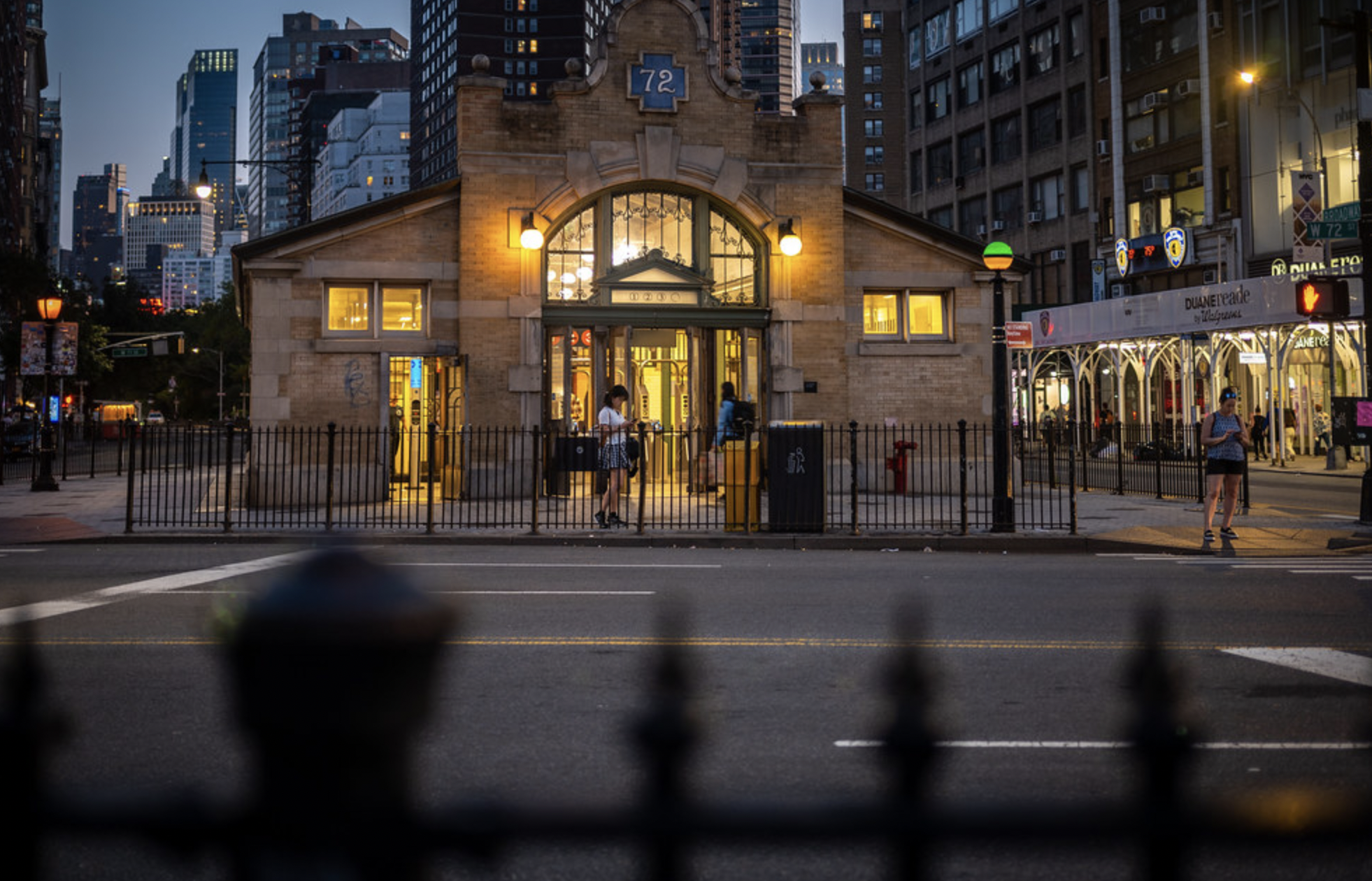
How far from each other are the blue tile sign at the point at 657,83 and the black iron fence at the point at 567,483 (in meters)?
6.52

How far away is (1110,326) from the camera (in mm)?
41000

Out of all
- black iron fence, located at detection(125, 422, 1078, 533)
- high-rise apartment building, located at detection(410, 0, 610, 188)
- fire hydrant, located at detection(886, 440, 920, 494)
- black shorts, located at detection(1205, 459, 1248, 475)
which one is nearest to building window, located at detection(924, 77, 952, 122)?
black iron fence, located at detection(125, 422, 1078, 533)

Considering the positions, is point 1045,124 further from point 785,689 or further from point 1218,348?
point 785,689

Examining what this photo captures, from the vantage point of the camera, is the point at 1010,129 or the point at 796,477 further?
the point at 1010,129

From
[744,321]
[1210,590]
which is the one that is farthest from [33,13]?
[1210,590]

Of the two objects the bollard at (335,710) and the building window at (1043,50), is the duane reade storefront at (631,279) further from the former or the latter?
the building window at (1043,50)

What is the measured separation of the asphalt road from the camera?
4.11 m

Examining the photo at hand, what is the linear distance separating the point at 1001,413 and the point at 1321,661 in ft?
30.0

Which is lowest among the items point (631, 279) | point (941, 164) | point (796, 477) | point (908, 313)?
point (796, 477)

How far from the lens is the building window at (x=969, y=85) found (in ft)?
216

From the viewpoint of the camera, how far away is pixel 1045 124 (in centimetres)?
6022

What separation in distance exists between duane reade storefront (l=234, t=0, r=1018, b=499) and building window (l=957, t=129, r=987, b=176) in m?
44.4

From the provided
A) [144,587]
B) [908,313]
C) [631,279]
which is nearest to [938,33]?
[908,313]

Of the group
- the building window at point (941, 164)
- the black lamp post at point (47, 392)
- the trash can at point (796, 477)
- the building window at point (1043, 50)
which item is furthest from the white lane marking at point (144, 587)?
the building window at point (941, 164)
